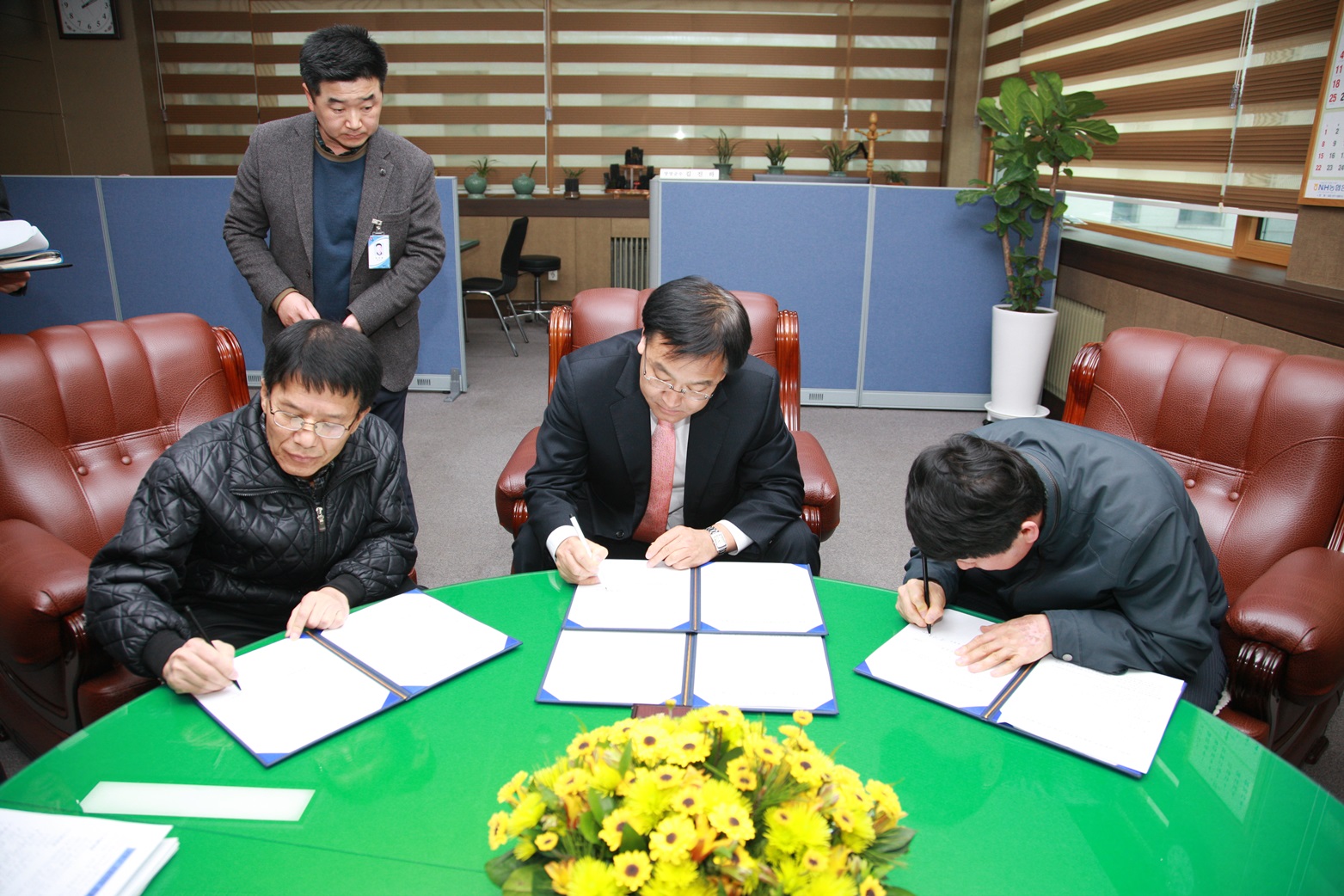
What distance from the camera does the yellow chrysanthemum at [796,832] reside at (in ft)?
2.13

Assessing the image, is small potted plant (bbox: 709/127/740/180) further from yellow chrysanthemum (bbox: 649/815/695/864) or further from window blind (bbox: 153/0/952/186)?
yellow chrysanthemum (bbox: 649/815/695/864)

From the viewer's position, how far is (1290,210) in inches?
126

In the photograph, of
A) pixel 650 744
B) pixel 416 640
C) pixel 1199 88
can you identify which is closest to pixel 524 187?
pixel 1199 88

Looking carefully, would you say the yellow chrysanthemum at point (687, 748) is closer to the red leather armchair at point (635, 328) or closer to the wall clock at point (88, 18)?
the red leather armchair at point (635, 328)

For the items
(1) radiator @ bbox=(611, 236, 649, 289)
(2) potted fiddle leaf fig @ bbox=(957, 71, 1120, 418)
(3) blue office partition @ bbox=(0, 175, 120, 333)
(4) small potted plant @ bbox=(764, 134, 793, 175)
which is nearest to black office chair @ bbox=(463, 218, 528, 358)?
(1) radiator @ bbox=(611, 236, 649, 289)

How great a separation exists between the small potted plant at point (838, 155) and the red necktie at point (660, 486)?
3.84m

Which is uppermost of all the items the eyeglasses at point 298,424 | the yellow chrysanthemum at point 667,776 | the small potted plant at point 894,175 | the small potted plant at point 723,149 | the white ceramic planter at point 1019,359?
the small potted plant at point 723,149

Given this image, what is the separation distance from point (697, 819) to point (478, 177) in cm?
696

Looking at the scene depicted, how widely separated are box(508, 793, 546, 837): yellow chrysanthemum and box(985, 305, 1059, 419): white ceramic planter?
393 cm

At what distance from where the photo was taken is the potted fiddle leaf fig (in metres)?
3.88

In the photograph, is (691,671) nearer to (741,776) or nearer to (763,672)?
(763,672)

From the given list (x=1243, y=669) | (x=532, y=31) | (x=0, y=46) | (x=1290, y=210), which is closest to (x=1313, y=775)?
(x=1243, y=669)

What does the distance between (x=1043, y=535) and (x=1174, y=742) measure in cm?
35

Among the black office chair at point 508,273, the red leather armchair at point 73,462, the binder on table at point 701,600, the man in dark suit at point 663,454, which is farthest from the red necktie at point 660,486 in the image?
the black office chair at point 508,273
